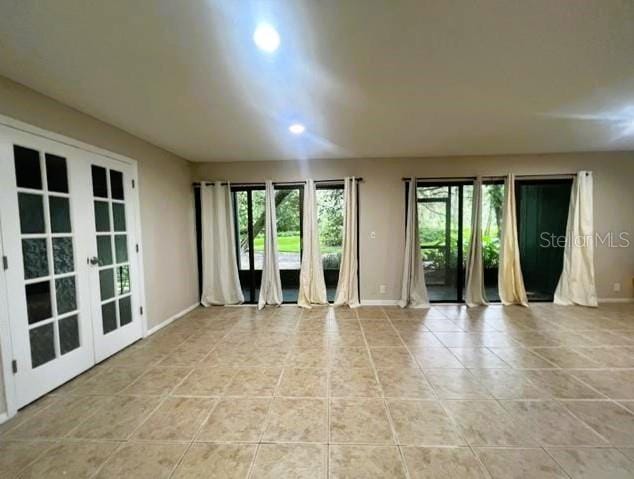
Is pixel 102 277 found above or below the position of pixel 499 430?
above

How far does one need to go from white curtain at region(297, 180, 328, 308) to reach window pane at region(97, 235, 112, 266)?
8.11ft

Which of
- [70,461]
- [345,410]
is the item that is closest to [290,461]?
[345,410]

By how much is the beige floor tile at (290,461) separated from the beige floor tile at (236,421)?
0.49ft

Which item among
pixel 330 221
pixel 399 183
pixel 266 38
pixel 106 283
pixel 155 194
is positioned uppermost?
pixel 266 38

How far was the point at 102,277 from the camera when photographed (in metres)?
2.66

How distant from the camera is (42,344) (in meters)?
2.10

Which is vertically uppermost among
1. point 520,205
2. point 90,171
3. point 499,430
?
point 90,171

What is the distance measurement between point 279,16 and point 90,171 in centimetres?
234

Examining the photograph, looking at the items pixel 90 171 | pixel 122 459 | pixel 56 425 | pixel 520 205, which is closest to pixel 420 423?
pixel 122 459

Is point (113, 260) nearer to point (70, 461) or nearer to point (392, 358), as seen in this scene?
point (70, 461)

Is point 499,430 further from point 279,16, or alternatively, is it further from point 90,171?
point 90,171

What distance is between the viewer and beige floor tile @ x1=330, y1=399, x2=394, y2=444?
64.0 inches

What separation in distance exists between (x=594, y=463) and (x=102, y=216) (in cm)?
413

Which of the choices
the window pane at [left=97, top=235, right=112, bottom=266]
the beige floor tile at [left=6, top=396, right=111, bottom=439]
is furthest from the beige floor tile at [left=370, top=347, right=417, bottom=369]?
the window pane at [left=97, top=235, right=112, bottom=266]
